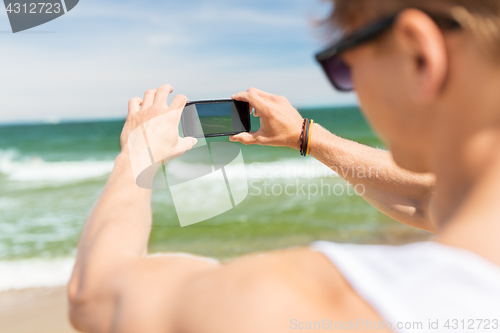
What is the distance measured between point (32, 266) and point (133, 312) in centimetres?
628

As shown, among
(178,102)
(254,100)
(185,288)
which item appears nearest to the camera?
(185,288)

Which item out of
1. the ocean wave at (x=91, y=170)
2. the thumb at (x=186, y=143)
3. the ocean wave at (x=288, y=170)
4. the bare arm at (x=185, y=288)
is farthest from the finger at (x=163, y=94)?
the ocean wave at (x=288, y=170)

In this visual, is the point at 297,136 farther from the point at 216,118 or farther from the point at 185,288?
the point at 185,288

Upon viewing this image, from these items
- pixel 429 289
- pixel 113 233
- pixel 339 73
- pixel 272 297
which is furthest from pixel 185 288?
pixel 339 73

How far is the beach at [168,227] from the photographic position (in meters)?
4.96

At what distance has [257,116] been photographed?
186 centimetres

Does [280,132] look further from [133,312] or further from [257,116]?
[133,312]

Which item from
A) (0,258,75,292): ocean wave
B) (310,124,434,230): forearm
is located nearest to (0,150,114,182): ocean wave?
(0,258,75,292): ocean wave

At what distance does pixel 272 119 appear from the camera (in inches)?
70.8

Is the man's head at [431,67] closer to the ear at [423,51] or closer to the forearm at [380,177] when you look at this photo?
the ear at [423,51]

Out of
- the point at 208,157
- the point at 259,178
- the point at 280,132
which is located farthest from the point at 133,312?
the point at 259,178

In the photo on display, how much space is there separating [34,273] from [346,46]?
20.7ft

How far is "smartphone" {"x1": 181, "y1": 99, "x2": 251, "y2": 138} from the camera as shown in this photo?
5.14ft

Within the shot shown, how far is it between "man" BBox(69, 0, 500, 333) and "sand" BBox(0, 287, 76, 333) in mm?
4264
